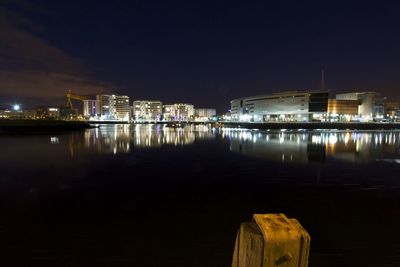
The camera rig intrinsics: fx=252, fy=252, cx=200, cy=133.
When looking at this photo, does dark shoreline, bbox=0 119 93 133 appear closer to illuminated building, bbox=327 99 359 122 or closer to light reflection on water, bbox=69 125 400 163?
light reflection on water, bbox=69 125 400 163

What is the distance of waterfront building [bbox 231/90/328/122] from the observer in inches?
5182

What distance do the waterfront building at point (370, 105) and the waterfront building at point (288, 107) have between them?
2888cm

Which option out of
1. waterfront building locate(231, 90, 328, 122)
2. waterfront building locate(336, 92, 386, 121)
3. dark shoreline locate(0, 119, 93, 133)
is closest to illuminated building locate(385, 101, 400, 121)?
waterfront building locate(336, 92, 386, 121)

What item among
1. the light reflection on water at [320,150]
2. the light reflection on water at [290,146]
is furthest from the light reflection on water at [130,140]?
the light reflection on water at [320,150]

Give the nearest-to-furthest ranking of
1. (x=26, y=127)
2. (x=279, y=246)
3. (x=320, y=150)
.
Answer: (x=279, y=246), (x=320, y=150), (x=26, y=127)

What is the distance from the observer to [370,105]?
140 m

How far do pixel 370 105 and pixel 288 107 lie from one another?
44830mm

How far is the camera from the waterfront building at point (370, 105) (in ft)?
461

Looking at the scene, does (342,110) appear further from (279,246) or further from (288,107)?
(279,246)

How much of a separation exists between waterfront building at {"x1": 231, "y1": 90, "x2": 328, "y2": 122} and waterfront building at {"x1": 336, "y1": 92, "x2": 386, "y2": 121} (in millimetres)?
28884

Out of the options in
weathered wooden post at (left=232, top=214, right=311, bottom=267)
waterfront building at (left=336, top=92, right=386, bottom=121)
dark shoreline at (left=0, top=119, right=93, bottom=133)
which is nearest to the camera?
weathered wooden post at (left=232, top=214, right=311, bottom=267)

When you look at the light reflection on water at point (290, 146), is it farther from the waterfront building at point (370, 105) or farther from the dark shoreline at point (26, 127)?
the waterfront building at point (370, 105)

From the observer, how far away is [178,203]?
9.70m

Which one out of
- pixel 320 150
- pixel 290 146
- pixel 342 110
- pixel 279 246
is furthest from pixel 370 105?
pixel 279 246
